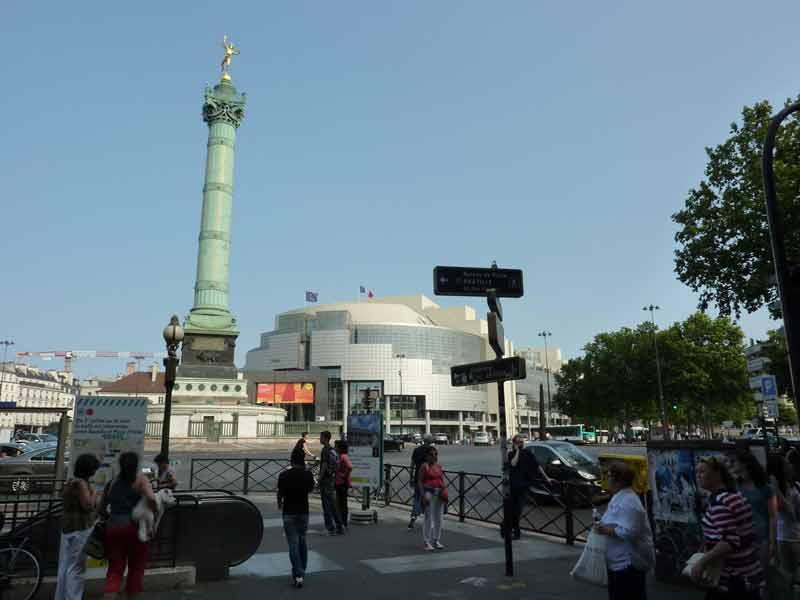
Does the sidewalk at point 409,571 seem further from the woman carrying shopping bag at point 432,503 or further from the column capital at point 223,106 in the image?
the column capital at point 223,106

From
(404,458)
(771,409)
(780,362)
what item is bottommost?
(404,458)

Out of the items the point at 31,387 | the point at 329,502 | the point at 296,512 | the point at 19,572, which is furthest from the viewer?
the point at 31,387

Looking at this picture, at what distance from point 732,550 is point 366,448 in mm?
10590

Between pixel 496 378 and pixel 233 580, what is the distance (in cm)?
449

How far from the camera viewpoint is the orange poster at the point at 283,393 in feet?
332

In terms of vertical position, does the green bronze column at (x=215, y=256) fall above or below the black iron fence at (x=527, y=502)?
above

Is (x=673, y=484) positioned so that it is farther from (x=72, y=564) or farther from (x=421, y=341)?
(x=421, y=341)

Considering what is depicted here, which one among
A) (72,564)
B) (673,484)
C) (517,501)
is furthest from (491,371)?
(72,564)

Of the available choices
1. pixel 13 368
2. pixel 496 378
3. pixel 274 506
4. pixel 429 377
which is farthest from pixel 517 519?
pixel 13 368

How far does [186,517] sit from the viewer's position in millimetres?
8047

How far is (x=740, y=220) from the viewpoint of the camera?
20.6m

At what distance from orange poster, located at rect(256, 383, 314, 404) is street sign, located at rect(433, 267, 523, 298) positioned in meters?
96.0

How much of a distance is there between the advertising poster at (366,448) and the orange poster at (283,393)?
89.5 meters

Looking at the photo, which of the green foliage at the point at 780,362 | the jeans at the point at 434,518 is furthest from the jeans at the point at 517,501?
the green foliage at the point at 780,362
